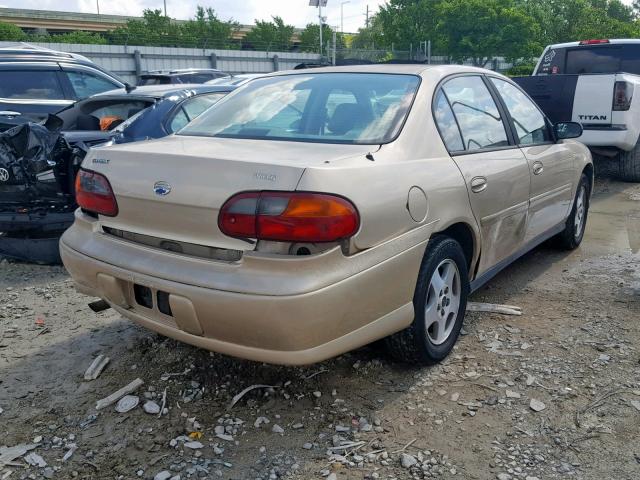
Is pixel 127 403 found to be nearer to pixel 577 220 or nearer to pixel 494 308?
pixel 494 308

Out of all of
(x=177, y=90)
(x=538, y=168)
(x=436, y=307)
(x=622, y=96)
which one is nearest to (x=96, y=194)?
(x=436, y=307)

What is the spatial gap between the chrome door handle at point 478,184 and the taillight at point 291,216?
3.68 feet

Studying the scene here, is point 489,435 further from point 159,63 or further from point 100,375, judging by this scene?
point 159,63

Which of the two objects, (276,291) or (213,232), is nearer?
(276,291)

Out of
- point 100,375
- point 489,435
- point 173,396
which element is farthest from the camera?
point 100,375

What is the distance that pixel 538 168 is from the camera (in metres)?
4.15

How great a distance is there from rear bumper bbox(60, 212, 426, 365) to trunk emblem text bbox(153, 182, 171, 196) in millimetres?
261

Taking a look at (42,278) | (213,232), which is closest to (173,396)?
(213,232)

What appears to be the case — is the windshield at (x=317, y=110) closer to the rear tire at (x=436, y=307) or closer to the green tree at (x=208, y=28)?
the rear tire at (x=436, y=307)

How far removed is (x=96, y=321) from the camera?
155 inches

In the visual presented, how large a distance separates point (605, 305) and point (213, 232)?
9.49 feet

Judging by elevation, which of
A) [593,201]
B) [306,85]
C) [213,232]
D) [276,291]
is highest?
[306,85]

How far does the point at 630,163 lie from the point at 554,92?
1.62 metres

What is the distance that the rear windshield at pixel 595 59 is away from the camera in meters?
9.47
